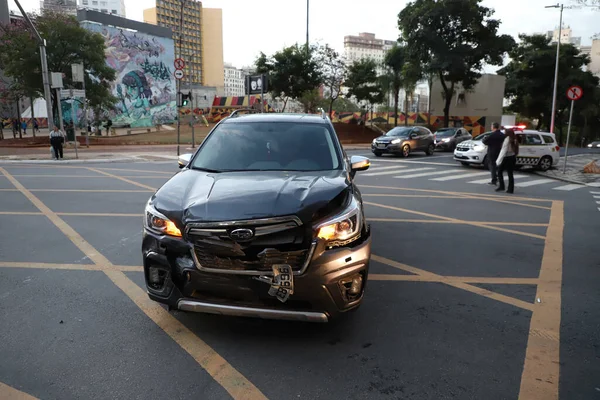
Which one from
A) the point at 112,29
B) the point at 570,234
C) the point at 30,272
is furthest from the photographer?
the point at 112,29

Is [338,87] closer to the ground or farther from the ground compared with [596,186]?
farther from the ground

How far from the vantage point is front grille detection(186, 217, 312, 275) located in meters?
3.17

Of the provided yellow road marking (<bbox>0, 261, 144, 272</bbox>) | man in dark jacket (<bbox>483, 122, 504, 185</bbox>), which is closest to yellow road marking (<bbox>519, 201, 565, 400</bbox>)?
yellow road marking (<bbox>0, 261, 144, 272</bbox>)

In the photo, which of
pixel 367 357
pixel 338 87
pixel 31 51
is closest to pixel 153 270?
pixel 367 357

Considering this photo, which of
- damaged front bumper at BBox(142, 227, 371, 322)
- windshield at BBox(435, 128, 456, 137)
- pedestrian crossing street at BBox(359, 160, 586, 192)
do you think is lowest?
pedestrian crossing street at BBox(359, 160, 586, 192)

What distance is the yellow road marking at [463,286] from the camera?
14.4 ft

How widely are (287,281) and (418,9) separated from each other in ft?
113

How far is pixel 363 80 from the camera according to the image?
38.9 metres

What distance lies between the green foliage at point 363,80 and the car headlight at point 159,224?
37315 millimetres

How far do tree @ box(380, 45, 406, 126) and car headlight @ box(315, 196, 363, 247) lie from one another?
38906mm

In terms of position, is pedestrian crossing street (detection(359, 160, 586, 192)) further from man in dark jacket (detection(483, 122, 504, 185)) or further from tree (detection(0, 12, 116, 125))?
tree (detection(0, 12, 116, 125))

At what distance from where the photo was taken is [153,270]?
3461 millimetres

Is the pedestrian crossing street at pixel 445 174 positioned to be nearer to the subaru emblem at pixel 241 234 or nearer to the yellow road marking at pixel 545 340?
the yellow road marking at pixel 545 340

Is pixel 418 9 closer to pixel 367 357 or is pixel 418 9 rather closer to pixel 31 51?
pixel 31 51
